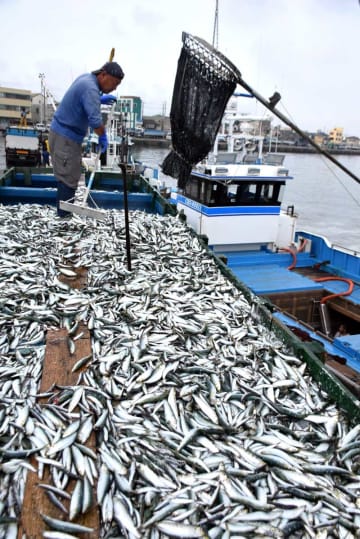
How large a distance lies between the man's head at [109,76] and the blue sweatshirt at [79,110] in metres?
0.09

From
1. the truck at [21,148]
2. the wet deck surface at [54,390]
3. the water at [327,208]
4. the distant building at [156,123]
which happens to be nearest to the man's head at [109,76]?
the wet deck surface at [54,390]

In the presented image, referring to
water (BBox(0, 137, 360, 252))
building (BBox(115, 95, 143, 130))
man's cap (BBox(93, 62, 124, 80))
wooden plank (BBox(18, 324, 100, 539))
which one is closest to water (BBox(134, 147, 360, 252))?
water (BBox(0, 137, 360, 252))

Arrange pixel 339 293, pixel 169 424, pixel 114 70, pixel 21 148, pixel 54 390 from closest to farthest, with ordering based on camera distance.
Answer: pixel 169 424
pixel 54 390
pixel 114 70
pixel 339 293
pixel 21 148

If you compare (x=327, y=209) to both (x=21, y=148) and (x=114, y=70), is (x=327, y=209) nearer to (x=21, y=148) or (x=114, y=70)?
(x=21, y=148)

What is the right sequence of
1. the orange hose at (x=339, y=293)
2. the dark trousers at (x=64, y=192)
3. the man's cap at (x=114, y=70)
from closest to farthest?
the man's cap at (x=114, y=70) < the dark trousers at (x=64, y=192) < the orange hose at (x=339, y=293)

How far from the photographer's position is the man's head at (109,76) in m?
5.59

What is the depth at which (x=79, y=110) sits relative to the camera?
6148mm

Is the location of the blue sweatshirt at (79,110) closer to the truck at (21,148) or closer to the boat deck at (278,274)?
the boat deck at (278,274)

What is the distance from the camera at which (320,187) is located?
48.2 meters

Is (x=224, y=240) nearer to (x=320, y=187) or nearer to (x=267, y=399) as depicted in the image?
(x=267, y=399)

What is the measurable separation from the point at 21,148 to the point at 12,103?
7156 cm

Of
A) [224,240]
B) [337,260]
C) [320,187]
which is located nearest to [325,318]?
[337,260]

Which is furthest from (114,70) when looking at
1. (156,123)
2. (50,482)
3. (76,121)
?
(156,123)

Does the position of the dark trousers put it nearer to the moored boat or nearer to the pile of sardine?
the pile of sardine
